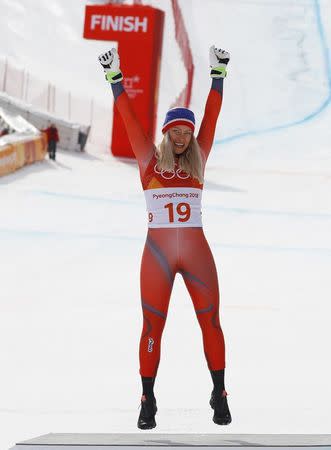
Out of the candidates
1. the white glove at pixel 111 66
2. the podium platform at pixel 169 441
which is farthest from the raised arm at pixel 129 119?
the podium platform at pixel 169 441

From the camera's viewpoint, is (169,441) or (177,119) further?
(177,119)

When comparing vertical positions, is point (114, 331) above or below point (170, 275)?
below

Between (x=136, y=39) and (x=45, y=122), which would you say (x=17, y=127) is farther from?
(x=136, y=39)

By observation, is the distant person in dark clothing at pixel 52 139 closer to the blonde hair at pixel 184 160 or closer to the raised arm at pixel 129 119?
the raised arm at pixel 129 119

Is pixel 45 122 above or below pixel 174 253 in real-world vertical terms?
below

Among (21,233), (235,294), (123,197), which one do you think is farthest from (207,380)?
(123,197)

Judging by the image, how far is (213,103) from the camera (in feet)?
17.3

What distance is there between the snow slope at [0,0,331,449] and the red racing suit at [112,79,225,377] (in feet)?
1.93

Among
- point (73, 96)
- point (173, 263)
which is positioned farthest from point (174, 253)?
point (73, 96)

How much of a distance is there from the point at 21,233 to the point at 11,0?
35.9m

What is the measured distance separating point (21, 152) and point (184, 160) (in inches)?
800

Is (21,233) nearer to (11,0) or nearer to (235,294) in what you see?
(235,294)

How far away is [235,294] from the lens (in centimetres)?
984

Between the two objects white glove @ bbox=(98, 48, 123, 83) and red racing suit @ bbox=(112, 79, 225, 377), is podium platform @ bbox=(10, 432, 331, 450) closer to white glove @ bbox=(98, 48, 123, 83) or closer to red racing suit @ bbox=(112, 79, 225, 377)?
red racing suit @ bbox=(112, 79, 225, 377)
